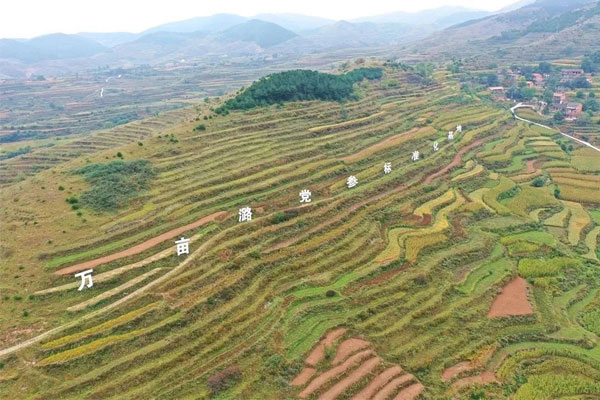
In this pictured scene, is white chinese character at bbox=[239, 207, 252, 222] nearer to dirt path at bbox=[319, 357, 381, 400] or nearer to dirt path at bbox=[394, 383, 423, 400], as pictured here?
dirt path at bbox=[319, 357, 381, 400]

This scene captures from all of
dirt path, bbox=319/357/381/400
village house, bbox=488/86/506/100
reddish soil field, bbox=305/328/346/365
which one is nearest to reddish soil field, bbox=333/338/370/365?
reddish soil field, bbox=305/328/346/365

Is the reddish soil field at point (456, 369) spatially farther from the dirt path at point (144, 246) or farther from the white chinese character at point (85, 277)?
the white chinese character at point (85, 277)

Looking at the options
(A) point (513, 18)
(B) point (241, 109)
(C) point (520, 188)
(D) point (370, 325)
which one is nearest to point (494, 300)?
(D) point (370, 325)

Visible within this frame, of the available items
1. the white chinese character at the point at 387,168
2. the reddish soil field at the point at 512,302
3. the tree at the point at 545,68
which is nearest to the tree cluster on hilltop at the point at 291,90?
the white chinese character at the point at 387,168

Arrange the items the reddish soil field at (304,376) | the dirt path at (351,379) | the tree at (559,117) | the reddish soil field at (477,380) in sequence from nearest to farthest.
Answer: the dirt path at (351,379), the reddish soil field at (304,376), the reddish soil field at (477,380), the tree at (559,117)

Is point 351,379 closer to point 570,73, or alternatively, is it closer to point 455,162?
point 455,162

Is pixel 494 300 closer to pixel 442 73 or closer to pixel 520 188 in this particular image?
pixel 520 188
